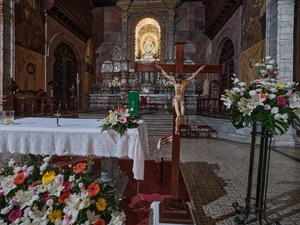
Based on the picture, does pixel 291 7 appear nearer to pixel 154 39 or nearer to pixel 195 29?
pixel 195 29

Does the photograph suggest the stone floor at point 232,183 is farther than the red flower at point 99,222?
Yes

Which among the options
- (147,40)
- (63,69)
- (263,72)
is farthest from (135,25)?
(263,72)

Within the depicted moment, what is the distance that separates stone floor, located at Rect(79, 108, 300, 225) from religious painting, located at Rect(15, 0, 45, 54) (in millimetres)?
8151

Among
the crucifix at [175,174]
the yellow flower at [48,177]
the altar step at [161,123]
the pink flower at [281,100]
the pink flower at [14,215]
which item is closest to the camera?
the pink flower at [14,215]

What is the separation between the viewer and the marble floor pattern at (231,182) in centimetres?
267

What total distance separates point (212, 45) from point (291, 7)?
7.53 metres

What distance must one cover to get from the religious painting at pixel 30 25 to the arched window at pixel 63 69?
169 centimetres

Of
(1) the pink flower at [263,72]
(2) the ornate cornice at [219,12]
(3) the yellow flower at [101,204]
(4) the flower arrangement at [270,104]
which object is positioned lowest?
(3) the yellow flower at [101,204]

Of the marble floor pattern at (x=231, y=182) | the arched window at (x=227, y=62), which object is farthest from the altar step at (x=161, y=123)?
the arched window at (x=227, y=62)

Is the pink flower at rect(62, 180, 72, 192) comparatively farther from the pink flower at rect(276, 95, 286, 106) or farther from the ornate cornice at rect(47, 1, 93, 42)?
the ornate cornice at rect(47, 1, 93, 42)

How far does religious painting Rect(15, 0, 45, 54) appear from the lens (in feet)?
29.0

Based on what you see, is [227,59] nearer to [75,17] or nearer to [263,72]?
[75,17]

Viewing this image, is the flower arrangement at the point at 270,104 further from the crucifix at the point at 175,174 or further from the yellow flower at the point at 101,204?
the yellow flower at the point at 101,204

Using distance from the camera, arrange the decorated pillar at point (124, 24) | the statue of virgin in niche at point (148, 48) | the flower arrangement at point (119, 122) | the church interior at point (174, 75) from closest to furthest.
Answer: the church interior at point (174, 75), the flower arrangement at point (119, 122), the decorated pillar at point (124, 24), the statue of virgin in niche at point (148, 48)
